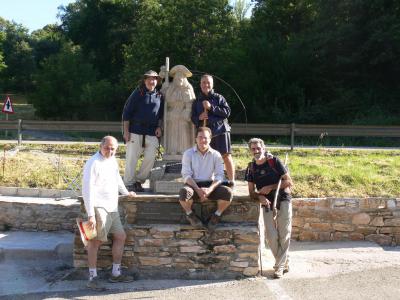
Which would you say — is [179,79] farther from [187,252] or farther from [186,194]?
[187,252]

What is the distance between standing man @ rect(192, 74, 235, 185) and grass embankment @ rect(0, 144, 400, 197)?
264 cm

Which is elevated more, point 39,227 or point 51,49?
point 51,49

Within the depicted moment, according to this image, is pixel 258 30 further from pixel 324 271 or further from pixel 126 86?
pixel 324 271

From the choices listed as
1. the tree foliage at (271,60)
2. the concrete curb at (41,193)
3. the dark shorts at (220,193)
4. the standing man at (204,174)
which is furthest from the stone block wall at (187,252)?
the tree foliage at (271,60)

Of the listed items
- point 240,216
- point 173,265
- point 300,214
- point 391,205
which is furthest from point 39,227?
point 391,205

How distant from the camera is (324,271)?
7.08m

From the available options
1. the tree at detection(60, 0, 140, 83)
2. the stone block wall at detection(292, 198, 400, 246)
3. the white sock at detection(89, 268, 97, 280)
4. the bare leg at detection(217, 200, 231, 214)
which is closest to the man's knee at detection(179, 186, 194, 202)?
the bare leg at detection(217, 200, 231, 214)

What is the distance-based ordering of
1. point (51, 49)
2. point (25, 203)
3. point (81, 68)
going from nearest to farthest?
point (25, 203), point (81, 68), point (51, 49)

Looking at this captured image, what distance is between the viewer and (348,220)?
29.8 feet

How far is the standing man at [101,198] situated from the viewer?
5934mm

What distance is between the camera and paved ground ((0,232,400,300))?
605 cm

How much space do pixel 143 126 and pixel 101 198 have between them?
1.81 metres

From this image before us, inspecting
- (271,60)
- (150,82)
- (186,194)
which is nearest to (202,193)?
(186,194)

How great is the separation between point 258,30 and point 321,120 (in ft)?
19.9
